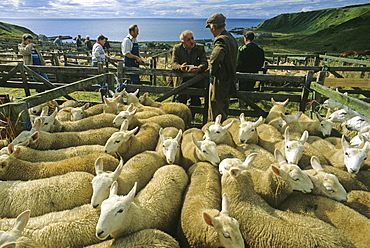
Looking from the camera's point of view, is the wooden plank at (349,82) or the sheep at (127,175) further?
the wooden plank at (349,82)

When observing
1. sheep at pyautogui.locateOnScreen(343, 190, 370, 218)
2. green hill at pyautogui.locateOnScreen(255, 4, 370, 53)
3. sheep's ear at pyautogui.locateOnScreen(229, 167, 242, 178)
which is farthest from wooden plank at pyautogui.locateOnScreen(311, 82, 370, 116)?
green hill at pyautogui.locateOnScreen(255, 4, 370, 53)

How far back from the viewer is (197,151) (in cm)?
428

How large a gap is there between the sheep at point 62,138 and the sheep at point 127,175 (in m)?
1.19

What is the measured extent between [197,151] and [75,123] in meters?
3.13

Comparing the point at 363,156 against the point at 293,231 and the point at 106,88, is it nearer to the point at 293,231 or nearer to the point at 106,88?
the point at 293,231

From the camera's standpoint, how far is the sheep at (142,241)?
2.47 metres

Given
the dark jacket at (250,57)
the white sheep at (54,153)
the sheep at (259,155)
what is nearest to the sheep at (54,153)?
the white sheep at (54,153)

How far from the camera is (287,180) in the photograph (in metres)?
3.29

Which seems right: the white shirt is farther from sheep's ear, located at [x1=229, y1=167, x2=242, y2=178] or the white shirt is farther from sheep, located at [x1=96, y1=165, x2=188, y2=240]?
sheep's ear, located at [x1=229, y1=167, x2=242, y2=178]

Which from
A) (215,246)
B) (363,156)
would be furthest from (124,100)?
(363,156)

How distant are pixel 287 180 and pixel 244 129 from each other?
60.3 inches

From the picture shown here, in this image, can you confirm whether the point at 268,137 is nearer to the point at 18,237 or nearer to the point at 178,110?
the point at 178,110

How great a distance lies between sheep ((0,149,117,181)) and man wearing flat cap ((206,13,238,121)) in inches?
127

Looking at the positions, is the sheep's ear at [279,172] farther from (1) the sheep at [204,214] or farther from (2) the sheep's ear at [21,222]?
(2) the sheep's ear at [21,222]
